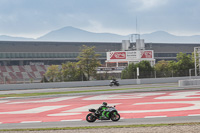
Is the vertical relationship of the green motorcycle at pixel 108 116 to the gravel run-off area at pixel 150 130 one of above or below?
above

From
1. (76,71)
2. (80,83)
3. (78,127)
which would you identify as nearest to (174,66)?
(76,71)

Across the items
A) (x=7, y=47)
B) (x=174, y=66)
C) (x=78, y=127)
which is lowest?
(x=78, y=127)

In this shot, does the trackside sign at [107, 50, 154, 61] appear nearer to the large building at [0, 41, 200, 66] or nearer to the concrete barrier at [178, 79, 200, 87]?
the large building at [0, 41, 200, 66]

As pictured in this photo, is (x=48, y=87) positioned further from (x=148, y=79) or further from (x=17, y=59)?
(x=17, y=59)

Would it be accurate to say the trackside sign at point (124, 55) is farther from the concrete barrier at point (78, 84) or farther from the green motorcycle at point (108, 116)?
the green motorcycle at point (108, 116)

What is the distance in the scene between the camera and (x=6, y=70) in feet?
306

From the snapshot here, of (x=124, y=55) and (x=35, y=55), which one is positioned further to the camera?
(x=35, y=55)

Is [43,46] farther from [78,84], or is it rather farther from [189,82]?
[189,82]

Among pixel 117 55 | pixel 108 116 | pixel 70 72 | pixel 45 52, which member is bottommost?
pixel 108 116

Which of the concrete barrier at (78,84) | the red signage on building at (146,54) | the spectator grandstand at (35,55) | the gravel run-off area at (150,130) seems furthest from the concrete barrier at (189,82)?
the spectator grandstand at (35,55)

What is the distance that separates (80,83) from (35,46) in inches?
2127

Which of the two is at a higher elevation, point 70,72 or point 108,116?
point 70,72

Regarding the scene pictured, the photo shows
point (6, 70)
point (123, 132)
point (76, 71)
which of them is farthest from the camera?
point (6, 70)

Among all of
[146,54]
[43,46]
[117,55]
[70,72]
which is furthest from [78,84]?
Answer: [43,46]
